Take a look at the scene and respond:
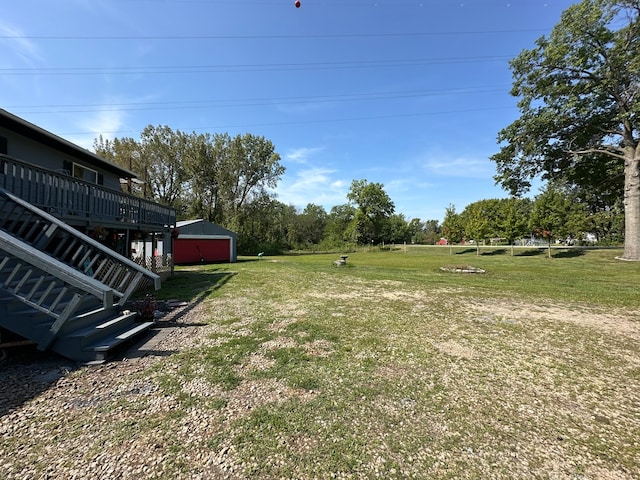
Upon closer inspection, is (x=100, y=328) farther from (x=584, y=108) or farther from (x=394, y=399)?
(x=584, y=108)

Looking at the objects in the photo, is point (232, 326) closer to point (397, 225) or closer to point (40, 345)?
point (40, 345)

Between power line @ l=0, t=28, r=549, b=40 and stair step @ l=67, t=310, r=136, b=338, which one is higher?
power line @ l=0, t=28, r=549, b=40

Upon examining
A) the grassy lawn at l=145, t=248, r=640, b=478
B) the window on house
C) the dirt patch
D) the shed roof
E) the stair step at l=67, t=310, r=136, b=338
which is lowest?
the dirt patch

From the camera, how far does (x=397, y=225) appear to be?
63375mm

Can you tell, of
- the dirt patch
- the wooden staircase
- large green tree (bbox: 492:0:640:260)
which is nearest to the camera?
the wooden staircase

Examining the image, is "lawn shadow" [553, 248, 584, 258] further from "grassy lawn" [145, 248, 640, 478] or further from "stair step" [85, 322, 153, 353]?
"stair step" [85, 322, 153, 353]

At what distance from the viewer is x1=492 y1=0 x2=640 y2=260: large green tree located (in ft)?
50.8

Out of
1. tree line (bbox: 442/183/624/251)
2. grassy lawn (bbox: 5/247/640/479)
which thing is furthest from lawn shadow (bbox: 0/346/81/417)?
tree line (bbox: 442/183/624/251)

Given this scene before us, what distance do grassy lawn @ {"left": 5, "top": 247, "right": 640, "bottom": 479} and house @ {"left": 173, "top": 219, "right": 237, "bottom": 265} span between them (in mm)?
15572

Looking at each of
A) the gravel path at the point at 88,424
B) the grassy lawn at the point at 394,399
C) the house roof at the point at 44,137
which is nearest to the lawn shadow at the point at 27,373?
the gravel path at the point at 88,424

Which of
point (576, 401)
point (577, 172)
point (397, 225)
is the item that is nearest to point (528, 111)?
point (577, 172)

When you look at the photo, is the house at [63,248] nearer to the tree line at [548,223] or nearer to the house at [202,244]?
the house at [202,244]

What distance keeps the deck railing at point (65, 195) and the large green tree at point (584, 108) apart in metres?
23.4

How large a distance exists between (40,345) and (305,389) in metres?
3.52
